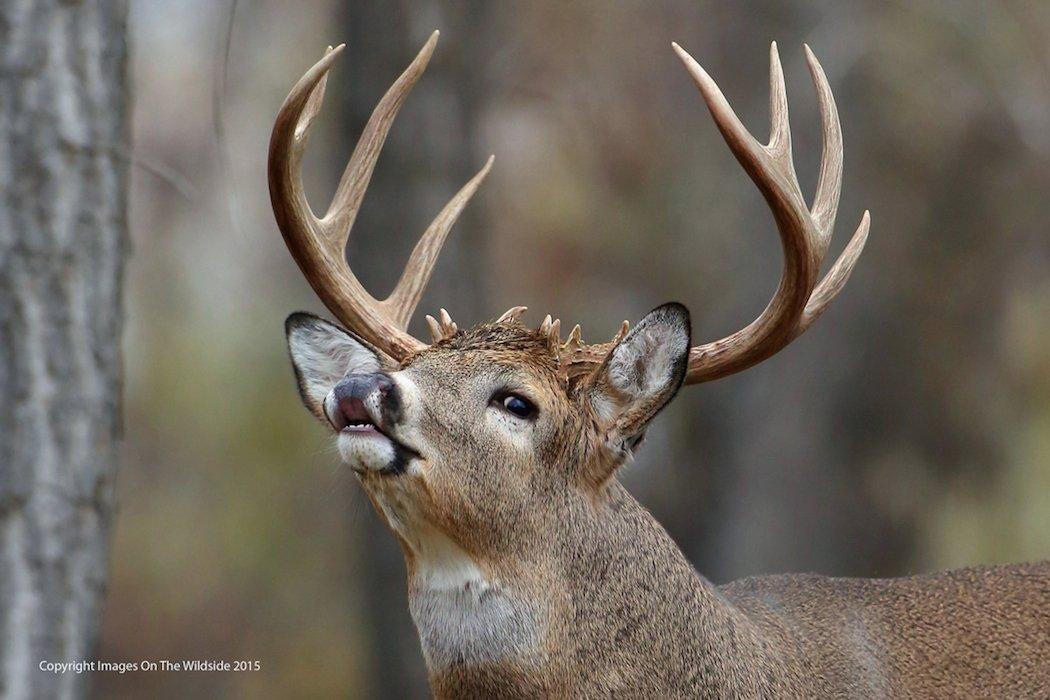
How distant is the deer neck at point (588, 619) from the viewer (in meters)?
4.91

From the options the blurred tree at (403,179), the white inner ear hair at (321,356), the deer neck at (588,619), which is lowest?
the deer neck at (588,619)

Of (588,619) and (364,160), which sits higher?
(364,160)

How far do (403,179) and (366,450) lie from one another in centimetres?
675

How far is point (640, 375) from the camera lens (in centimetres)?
512

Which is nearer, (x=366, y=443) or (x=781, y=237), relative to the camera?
(x=366, y=443)

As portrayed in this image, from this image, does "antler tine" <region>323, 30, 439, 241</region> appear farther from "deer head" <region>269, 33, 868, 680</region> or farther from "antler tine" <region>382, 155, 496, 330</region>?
"antler tine" <region>382, 155, 496, 330</region>

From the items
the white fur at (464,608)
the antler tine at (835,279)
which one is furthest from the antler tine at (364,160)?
the antler tine at (835,279)

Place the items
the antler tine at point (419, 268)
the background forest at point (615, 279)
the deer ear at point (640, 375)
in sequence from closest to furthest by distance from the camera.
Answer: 1. the deer ear at point (640, 375)
2. the antler tine at point (419, 268)
3. the background forest at point (615, 279)

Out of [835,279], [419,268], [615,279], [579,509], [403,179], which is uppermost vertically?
[615,279]

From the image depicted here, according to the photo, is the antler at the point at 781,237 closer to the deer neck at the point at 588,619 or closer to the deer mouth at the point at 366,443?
the deer neck at the point at 588,619

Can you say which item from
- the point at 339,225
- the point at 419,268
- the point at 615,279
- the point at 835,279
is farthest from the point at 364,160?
the point at 615,279

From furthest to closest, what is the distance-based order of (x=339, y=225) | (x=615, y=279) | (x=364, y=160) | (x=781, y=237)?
1. (x=615, y=279)
2. (x=364, y=160)
3. (x=339, y=225)
4. (x=781, y=237)

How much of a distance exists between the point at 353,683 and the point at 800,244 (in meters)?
13.8

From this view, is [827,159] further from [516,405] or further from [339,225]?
[339,225]
